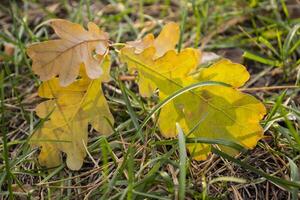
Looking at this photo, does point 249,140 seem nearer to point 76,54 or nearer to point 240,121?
point 240,121

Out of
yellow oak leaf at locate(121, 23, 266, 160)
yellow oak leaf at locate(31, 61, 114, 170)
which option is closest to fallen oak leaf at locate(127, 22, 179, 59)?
yellow oak leaf at locate(121, 23, 266, 160)

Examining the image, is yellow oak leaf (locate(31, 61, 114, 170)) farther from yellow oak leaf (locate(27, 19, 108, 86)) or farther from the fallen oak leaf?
the fallen oak leaf

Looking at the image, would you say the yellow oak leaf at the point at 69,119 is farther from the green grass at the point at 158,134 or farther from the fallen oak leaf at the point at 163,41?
the fallen oak leaf at the point at 163,41

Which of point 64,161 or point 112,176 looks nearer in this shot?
point 112,176

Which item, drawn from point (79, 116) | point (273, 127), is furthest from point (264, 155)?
point (79, 116)

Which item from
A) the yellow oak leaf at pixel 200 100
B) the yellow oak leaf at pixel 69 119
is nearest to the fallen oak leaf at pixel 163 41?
the yellow oak leaf at pixel 200 100

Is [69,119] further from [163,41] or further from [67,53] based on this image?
[163,41]

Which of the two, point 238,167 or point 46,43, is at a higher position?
point 46,43
